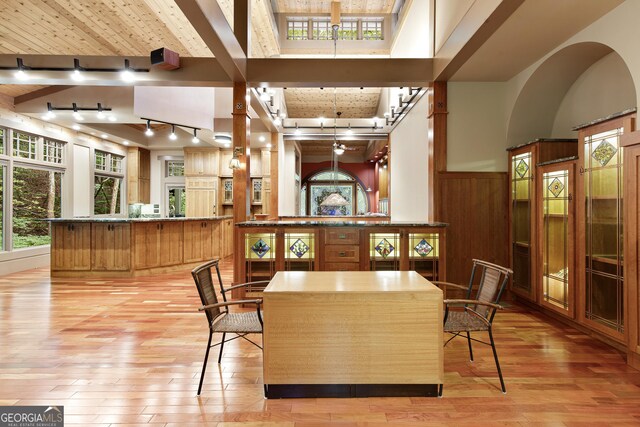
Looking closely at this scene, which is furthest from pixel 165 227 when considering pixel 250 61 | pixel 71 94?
pixel 250 61

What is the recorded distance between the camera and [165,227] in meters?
6.56

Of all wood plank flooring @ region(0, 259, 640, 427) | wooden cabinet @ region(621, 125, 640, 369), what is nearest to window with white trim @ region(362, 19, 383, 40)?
wooden cabinet @ region(621, 125, 640, 369)

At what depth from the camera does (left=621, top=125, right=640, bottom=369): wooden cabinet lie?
2.61m

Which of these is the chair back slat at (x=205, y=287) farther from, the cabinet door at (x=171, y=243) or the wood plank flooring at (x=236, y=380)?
the cabinet door at (x=171, y=243)

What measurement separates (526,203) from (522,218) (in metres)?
0.21

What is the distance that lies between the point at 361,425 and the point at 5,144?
809cm

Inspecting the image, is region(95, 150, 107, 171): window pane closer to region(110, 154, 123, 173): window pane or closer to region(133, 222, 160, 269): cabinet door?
region(110, 154, 123, 173): window pane

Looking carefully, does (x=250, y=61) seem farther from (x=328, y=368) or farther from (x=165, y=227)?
(x=328, y=368)

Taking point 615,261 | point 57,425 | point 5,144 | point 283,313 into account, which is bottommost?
point 57,425

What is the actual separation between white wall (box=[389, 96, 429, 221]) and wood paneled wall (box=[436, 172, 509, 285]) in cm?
63

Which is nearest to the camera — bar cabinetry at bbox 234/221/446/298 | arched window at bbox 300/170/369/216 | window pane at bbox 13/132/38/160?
bar cabinetry at bbox 234/221/446/298

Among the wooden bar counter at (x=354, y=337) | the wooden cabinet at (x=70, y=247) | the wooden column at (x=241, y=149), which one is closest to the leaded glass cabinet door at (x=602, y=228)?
the wooden bar counter at (x=354, y=337)

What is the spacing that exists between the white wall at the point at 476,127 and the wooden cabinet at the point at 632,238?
1.99 meters

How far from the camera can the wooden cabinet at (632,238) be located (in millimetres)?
2611
